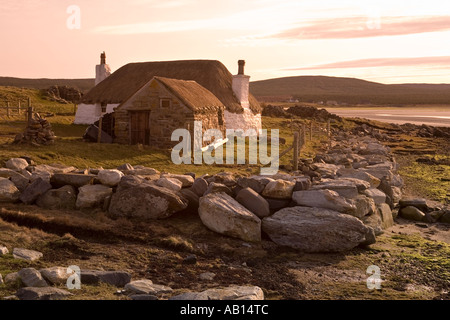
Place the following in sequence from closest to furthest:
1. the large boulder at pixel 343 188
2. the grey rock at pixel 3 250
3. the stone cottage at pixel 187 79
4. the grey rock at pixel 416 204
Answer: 1. the grey rock at pixel 3 250
2. the large boulder at pixel 343 188
3. the grey rock at pixel 416 204
4. the stone cottage at pixel 187 79

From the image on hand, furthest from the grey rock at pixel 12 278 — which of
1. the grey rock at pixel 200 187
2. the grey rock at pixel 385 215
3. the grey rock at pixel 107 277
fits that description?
the grey rock at pixel 385 215

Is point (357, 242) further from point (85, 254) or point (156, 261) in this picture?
point (85, 254)

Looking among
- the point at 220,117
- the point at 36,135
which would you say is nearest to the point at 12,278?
the point at 36,135

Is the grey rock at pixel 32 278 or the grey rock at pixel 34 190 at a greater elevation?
the grey rock at pixel 34 190

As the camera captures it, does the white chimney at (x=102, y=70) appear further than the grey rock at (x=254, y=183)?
Yes

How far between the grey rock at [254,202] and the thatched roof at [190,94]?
34.9 ft

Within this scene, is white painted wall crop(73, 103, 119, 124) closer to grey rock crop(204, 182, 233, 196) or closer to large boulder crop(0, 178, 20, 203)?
large boulder crop(0, 178, 20, 203)

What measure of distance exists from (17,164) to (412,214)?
1172 cm

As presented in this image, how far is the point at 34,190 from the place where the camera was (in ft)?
41.8

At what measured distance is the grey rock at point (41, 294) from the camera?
6.86 metres

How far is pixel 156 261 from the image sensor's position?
378 inches

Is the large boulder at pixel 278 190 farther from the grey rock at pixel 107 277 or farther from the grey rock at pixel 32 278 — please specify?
the grey rock at pixel 32 278

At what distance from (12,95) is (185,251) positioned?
47.9 metres

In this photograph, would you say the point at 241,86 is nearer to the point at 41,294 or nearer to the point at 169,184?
the point at 169,184
